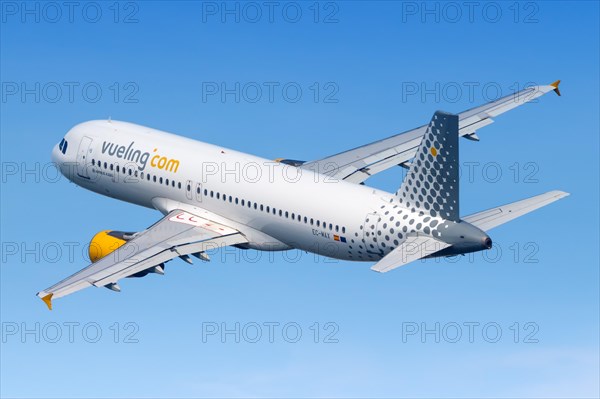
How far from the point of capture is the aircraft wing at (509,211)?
87750 mm

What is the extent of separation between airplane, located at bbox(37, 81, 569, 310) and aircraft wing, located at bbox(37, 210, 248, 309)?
7 centimetres

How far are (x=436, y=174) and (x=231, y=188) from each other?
16.9 metres

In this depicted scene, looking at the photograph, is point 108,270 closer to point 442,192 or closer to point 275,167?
point 275,167

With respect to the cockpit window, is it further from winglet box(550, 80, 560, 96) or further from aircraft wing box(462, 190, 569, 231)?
winglet box(550, 80, 560, 96)

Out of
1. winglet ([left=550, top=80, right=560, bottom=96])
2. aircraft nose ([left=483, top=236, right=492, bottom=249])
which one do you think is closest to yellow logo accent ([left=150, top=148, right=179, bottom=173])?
aircraft nose ([left=483, top=236, right=492, bottom=249])

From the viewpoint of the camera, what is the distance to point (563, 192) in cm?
8875

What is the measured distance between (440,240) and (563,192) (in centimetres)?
812

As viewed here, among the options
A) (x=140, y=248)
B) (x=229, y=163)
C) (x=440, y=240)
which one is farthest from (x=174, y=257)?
(x=440, y=240)

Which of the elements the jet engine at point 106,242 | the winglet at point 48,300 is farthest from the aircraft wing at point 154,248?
the jet engine at point 106,242

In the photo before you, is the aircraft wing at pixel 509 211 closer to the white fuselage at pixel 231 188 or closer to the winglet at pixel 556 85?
the white fuselage at pixel 231 188

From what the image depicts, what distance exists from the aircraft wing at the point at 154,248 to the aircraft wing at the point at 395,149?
9.76 meters

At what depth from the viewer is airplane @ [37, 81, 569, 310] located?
8694 cm

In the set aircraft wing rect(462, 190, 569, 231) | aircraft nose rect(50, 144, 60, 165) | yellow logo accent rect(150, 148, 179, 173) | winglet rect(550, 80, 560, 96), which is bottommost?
aircraft wing rect(462, 190, 569, 231)

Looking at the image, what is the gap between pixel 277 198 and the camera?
313 feet
